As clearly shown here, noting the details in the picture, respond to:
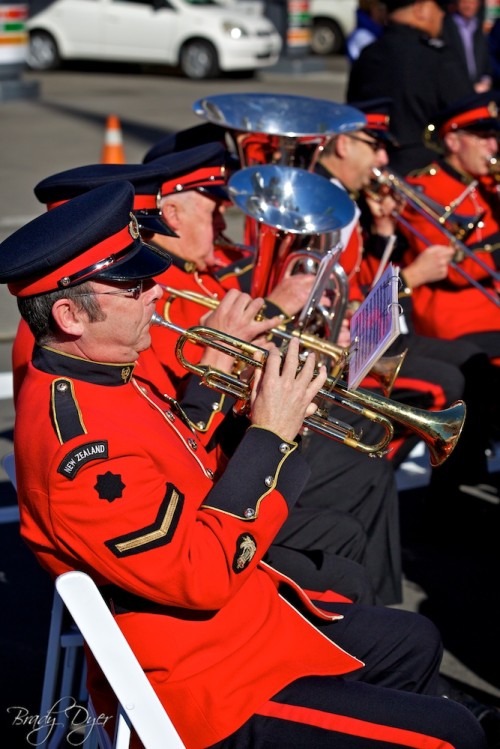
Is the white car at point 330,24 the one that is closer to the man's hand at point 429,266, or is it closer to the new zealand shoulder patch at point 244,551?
the man's hand at point 429,266

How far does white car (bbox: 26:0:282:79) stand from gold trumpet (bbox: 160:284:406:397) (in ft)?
44.2

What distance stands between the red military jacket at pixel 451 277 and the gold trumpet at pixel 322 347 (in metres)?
1.39

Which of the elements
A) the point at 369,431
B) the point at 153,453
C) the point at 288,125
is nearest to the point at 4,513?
the point at 369,431

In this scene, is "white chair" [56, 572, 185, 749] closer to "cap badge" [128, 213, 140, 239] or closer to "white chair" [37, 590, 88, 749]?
"white chair" [37, 590, 88, 749]

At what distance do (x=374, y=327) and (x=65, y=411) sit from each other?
0.73 meters

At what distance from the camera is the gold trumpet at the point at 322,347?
118 inches

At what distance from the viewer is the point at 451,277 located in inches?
176

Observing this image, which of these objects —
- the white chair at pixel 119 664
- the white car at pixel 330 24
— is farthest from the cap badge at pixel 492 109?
the white car at pixel 330 24

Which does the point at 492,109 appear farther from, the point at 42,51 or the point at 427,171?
the point at 42,51

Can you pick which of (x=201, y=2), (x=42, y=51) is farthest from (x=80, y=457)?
(x=42, y=51)

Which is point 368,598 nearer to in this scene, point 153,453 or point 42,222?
point 153,453

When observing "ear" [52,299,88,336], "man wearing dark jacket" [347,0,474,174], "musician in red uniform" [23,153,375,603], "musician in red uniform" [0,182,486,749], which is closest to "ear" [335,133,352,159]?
"man wearing dark jacket" [347,0,474,174]

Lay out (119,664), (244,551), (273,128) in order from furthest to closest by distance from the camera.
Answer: (273,128) < (244,551) < (119,664)

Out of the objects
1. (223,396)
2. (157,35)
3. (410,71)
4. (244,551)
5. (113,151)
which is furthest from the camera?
(157,35)
